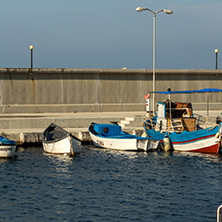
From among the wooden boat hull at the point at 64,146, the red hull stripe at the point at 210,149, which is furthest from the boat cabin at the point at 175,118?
the wooden boat hull at the point at 64,146

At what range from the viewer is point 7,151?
30.7 meters

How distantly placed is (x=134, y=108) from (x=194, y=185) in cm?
2487

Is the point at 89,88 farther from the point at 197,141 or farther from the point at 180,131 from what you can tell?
the point at 197,141

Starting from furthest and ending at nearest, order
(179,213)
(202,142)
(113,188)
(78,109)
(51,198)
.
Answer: (78,109) < (202,142) < (113,188) < (51,198) < (179,213)

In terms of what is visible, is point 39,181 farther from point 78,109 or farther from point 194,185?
point 78,109

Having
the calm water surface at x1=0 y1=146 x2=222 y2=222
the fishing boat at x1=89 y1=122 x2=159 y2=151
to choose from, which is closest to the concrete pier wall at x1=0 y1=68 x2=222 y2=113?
the fishing boat at x1=89 y1=122 x2=159 y2=151

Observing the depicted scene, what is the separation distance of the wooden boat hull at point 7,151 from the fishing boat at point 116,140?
23.4ft

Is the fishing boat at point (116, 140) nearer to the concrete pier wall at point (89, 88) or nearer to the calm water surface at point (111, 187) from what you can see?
the calm water surface at point (111, 187)

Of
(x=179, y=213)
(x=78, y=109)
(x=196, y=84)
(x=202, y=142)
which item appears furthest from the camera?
(x=196, y=84)

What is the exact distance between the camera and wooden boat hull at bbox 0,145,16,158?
30719mm

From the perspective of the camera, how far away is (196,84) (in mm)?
51219

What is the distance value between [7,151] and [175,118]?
1312 cm

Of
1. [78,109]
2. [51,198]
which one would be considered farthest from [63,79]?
[51,198]

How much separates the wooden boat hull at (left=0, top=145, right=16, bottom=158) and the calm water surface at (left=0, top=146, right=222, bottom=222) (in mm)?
424
